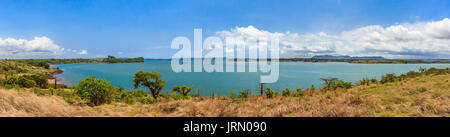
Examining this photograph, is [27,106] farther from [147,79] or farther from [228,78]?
[228,78]

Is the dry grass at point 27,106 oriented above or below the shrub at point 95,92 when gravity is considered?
above

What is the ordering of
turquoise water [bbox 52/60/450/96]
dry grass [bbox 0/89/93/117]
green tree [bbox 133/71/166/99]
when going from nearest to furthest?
dry grass [bbox 0/89/93/117] → green tree [bbox 133/71/166/99] → turquoise water [bbox 52/60/450/96]

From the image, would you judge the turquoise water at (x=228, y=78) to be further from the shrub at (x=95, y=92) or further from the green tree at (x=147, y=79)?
the shrub at (x=95, y=92)

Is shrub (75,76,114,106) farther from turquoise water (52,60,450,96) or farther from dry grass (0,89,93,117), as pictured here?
turquoise water (52,60,450,96)

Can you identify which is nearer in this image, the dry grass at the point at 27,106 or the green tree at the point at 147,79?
the dry grass at the point at 27,106

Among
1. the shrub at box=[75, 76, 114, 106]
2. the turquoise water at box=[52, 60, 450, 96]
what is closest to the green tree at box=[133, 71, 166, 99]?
the turquoise water at box=[52, 60, 450, 96]

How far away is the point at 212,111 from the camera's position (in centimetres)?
632

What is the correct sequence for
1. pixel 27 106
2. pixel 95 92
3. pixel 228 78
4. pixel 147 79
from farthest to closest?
pixel 228 78 → pixel 147 79 → pixel 95 92 → pixel 27 106

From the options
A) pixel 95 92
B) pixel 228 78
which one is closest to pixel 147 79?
pixel 95 92

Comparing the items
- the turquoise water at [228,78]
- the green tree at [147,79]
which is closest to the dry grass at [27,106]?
the green tree at [147,79]

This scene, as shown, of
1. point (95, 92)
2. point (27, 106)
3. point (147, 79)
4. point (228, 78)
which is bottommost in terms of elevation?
point (228, 78)
